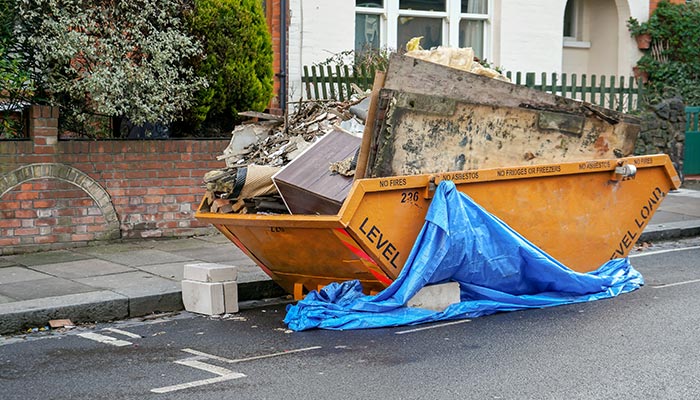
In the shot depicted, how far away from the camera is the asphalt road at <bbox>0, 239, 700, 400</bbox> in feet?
18.3

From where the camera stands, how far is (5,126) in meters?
10.4

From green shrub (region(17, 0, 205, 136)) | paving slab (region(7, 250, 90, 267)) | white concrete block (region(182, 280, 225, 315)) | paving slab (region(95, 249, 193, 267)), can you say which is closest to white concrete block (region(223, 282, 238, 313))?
white concrete block (region(182, 280, 225, 315))

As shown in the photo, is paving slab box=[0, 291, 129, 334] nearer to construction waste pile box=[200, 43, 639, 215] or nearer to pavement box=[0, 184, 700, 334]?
pavement box=[0, 184, 700, 334]

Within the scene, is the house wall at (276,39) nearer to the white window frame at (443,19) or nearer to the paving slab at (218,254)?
the white window frame at (443,19)

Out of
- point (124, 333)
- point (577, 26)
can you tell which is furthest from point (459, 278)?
point (577, 26)

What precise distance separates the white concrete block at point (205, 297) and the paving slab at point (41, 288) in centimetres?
92

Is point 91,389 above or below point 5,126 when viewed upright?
below

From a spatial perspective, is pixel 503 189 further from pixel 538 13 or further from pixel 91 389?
pixel 538 13

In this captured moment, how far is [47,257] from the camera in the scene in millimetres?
9859

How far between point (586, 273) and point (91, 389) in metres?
4.52

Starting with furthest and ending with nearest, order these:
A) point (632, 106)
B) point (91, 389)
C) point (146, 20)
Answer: point (632, 106) < point (146, 20) < point (91, 389)

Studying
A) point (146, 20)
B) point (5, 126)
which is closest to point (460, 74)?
point (146, 20)

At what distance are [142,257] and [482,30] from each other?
884 centimetres

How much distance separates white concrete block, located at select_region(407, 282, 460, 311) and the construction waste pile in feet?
2.93
